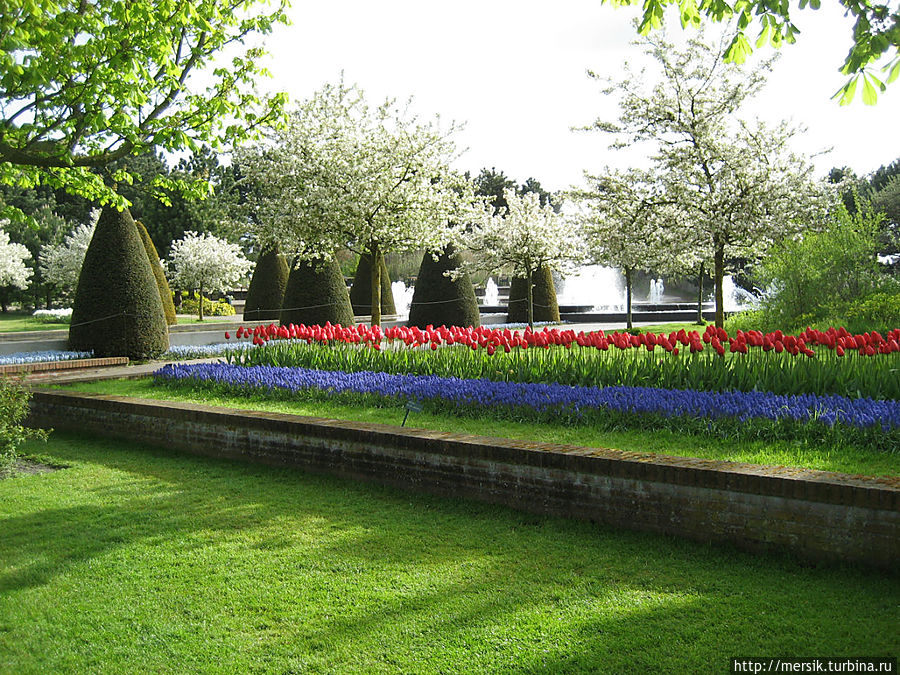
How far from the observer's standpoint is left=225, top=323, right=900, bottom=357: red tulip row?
7.95 metres

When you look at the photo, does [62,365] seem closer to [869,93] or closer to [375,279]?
[375,279]

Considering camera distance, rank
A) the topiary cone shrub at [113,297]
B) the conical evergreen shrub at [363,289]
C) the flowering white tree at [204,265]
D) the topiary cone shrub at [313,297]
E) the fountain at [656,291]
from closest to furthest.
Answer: the topiary cone shrub at [113,297]
the topiary cone shrub at [313,297]
the conical evergreen shrub at [363,289]
the flowering white tree at [204,265]
the fountain at [656,291]

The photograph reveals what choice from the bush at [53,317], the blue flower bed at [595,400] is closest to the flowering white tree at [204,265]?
the bush at [53,317]

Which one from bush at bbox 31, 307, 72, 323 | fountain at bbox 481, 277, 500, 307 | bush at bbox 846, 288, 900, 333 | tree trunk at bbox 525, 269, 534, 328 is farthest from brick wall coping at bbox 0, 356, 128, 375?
fountain at bbox 481, 277, 500, 307

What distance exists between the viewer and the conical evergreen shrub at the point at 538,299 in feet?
97.8

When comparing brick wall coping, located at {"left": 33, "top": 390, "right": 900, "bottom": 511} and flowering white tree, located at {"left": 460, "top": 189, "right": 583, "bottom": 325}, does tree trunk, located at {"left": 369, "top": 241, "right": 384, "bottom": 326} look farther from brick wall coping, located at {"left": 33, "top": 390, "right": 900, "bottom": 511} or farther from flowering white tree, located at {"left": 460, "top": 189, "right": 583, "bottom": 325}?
brick wall coping, located at {"left": 33, "top": 390, "right": 900, "bottom": 511}

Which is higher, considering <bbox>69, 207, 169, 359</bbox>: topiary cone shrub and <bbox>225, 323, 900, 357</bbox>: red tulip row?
<bbox>69, 207, 169, 359</bbox>: topiary cone shrub

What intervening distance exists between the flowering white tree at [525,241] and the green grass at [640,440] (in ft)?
48.8

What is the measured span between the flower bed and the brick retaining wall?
9.94 ft

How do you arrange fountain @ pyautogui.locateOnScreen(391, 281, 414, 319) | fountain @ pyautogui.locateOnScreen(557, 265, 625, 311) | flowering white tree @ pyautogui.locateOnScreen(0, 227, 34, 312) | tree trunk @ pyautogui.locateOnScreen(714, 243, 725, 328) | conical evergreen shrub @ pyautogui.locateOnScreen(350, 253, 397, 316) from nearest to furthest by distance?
tree trunk @ pyautogui.locateOnScreen(714, 243, 725, 328)
conical evergreen shrub @ pyautogui.locateOnScreen(350, 253, 397, 316)
flowering white tree @ pyautogui.locateOnScreen(0, 227, 34, 312)
fountain @ pyautogui.locateOnScreen(391, 281, 414, 319)
fountain @ pyautogui.locateOnScreen(557, 265, 625, 311)

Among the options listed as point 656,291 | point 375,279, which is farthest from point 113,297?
point 656,291

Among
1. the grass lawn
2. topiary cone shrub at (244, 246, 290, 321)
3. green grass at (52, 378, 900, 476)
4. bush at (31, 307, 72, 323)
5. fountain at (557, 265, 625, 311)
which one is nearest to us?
the grass lawn

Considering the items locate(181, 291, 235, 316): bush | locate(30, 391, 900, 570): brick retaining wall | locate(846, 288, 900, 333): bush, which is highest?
locate(181, 291, 235, 316): bush

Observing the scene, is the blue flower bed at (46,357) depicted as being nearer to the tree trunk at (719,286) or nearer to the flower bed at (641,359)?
the flower bed at (641,359)
